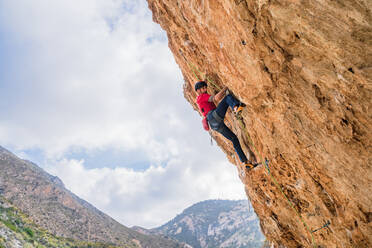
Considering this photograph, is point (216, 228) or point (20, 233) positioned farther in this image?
point (216, 228)

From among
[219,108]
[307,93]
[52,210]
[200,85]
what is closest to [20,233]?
[52,210]

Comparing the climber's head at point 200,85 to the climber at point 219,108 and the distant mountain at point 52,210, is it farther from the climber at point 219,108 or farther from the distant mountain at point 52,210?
the distant mountain at point 52,210

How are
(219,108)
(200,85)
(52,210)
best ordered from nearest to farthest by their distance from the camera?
(219,108)
(200,85)
(52,210)

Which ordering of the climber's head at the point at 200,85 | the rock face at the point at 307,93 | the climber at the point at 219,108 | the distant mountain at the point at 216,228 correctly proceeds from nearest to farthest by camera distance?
1. the rock face at the point at 307,93
2. the climber at the point at 219,108
3. the climber's head at the point at 200,85
4. the distant mountain at the point at 216,228

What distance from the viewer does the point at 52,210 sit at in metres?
50.6

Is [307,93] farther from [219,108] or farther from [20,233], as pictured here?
[20,233]

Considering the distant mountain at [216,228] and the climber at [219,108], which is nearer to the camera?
the climber at [219,108]

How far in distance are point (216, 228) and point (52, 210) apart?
101m

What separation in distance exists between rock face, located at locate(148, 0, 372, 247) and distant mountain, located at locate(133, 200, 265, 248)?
104023 mm

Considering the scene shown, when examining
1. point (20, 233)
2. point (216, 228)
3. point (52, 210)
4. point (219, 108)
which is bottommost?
point (219, 108)

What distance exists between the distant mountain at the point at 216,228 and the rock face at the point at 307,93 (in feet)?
341

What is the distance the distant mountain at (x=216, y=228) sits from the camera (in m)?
110

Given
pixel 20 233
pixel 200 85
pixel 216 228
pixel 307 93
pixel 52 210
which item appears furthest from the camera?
pixel 216 228

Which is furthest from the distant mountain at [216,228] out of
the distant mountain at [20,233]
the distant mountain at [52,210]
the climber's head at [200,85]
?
the climber's head at [200,85]
